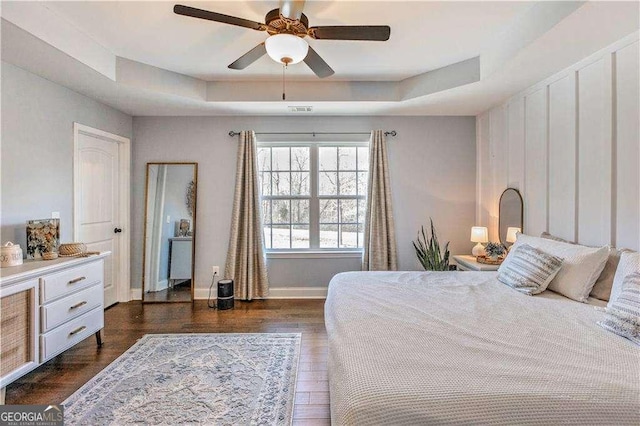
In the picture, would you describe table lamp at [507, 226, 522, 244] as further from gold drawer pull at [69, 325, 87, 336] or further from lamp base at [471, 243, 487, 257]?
gold drawer pull at [69, 325, 87, 336]

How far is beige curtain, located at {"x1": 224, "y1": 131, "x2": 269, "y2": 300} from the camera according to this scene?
391cm

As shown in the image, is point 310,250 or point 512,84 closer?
point 512,84

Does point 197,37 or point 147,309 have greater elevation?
point 197,37

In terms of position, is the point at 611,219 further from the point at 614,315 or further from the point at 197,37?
the point at 197,37

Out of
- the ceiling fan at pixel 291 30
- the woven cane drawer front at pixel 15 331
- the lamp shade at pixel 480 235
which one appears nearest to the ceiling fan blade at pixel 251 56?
the ceiling fan at pixel 291 30

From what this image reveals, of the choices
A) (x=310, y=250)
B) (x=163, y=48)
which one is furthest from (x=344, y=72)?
(x=310, y=250)

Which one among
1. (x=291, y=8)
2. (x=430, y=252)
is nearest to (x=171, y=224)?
(x=291, y=8)

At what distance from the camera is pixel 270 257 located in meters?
4.10

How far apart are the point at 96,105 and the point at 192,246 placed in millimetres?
1897

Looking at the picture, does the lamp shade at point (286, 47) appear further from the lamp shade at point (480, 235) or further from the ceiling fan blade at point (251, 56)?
the lamp shade at point (480, 235)

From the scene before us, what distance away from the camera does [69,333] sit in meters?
2.38

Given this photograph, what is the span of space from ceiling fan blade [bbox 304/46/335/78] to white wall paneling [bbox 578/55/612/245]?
1983 mm

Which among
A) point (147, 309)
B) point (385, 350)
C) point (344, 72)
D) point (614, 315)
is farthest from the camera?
point (147, 309)

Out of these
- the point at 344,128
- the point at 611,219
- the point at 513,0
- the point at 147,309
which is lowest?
the point at 147,309
